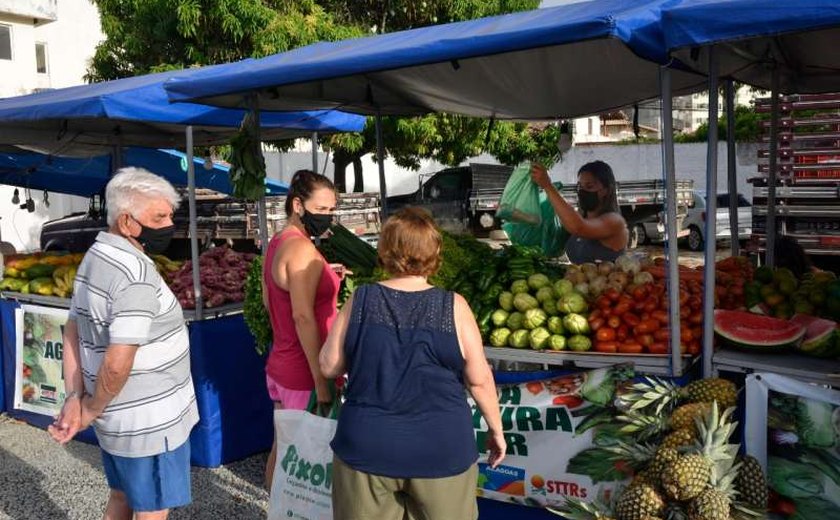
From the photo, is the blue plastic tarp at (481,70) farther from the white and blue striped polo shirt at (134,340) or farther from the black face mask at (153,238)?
Result: the white and blue striped polo shirt at (134,340)

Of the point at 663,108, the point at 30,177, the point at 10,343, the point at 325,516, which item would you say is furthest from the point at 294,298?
the point at 30,177

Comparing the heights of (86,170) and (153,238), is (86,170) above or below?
above

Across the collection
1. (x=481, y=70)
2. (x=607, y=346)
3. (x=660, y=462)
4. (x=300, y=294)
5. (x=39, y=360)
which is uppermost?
(x=481, y=70)

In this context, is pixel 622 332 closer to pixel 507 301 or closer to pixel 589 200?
pixel 507 301

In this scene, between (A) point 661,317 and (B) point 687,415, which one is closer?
(B) point 687,415

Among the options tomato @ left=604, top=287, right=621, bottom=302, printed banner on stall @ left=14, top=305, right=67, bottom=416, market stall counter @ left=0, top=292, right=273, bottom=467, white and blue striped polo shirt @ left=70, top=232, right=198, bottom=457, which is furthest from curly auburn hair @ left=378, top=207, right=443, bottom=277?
printed banner on stall @ left=14, top=305, right=67, bottom=416

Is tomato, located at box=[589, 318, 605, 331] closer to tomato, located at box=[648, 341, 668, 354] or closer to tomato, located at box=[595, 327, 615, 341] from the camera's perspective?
tomato, located at box=[595, 327, 615, 341]

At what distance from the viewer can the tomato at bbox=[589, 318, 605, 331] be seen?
12.5ft

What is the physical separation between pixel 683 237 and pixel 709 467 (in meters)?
18.6

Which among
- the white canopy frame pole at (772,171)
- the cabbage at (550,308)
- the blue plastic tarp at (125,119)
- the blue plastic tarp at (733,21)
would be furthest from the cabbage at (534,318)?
the blue plastic tarp at (125,119)

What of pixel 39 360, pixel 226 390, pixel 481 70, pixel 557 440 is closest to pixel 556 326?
pixel 557 440

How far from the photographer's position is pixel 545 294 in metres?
4.04

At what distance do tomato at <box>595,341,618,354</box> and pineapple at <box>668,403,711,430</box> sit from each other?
22.1 inches

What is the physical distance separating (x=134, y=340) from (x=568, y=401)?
6.42ft
